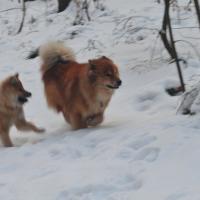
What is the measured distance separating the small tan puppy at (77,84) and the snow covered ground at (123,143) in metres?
0.26

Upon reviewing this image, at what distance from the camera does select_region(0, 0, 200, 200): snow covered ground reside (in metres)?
4.57

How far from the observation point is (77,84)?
22.6 feet

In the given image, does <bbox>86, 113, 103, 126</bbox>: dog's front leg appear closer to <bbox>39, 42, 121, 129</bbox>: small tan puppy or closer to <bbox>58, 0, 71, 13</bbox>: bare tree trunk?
<bbox>39, 42, 121, 129</bbox>: small tan puppy

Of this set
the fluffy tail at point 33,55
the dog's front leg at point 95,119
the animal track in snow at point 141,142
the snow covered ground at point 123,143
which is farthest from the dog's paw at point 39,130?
the fluffy tail at point 33,55

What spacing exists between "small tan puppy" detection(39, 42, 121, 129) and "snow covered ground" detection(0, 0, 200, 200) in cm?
26

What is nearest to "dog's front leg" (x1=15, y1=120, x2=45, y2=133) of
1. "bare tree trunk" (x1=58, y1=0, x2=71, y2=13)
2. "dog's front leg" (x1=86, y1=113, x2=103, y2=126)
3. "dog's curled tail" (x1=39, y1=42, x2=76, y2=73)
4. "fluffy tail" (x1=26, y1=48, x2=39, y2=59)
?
"dog's front leg" (x1=86, y1=113, x2=103, y2=126)

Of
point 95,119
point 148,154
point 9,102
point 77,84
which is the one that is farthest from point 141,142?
point 9,102

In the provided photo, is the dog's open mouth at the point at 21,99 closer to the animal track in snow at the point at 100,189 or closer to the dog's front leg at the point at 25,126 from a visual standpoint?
the dog's front leg at the point at 25,126

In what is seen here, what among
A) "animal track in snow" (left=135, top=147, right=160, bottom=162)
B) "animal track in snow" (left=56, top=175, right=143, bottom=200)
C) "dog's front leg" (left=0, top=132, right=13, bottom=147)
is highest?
"animal track in snow" (left=56, top=175, right=143, bottom=200)

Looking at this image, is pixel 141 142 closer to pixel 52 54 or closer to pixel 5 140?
A: pixel 5 140

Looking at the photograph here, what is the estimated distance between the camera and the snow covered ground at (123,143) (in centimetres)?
457

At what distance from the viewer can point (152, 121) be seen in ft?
20.9

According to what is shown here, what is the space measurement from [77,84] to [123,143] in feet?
5.03

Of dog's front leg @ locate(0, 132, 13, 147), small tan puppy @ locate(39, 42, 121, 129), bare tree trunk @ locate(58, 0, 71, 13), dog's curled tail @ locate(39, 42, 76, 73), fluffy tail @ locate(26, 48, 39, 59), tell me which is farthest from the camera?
bare tree trunk @ locate(58, 0, 71, 13)
